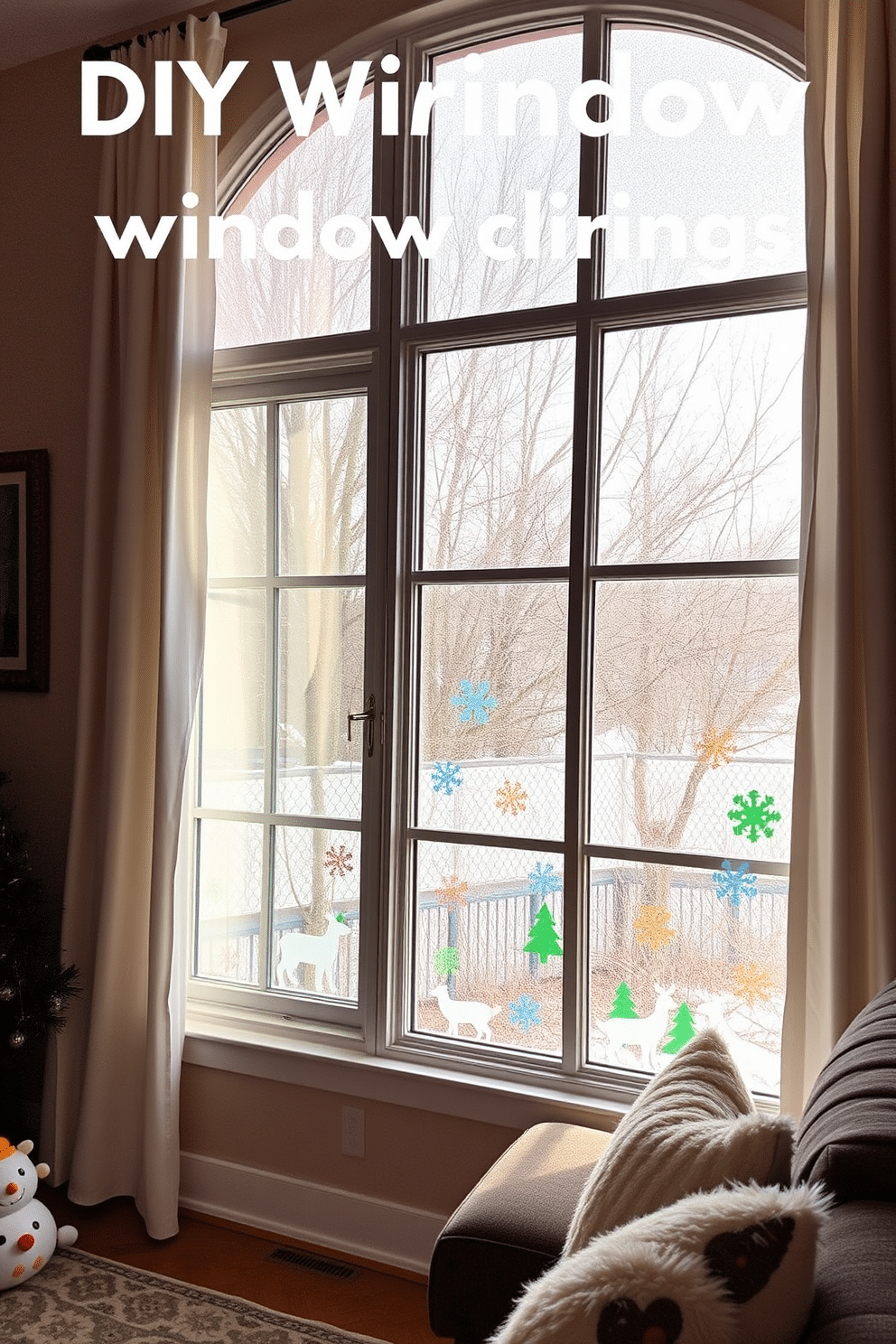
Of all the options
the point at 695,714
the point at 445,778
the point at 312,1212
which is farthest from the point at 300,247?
the point at 312,1212

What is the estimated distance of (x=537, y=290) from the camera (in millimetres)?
2824

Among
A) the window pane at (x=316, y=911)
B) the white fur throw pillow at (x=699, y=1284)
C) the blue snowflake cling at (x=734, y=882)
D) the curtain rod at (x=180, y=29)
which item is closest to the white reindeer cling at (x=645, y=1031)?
the blue snowflake cling at (x=734, y=882)

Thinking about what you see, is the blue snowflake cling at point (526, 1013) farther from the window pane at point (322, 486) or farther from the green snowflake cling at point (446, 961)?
the window pane at point (322, 486)

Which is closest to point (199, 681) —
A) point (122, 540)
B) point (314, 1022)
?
point (122, 540)

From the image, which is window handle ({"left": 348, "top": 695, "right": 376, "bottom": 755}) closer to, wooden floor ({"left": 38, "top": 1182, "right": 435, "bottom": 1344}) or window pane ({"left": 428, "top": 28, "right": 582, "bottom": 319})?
window pane ({"left": 428, "top": 28, "right": 582, "bottom": 319})

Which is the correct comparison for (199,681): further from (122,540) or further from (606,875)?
(606,875)

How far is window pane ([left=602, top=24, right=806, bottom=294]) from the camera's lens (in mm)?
2553

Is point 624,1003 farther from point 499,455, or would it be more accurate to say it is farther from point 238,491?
point 238,491

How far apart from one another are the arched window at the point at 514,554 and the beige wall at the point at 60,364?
0.24 meters

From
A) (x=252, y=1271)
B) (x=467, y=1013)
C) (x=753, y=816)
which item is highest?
(x=753, y=816)

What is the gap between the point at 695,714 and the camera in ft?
8.61

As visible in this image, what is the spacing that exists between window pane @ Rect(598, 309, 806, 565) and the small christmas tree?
174cm

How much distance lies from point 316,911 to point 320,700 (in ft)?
1.87

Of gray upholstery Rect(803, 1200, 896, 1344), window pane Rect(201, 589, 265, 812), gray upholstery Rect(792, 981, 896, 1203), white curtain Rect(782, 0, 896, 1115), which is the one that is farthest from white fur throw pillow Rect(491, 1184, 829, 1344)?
window pane Rect(201, 589, 265, 812)
